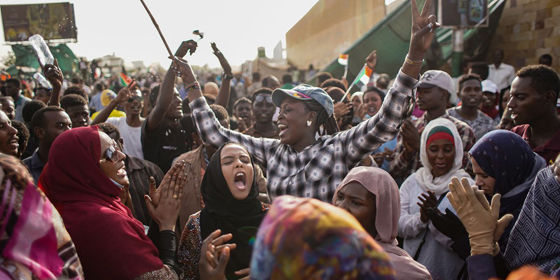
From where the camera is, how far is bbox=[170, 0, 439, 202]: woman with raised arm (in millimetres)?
Answer: 2604

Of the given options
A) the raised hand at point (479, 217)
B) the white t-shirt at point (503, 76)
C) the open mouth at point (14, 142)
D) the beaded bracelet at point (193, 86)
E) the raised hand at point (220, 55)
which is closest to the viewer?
the raised hand at point (479, 217)

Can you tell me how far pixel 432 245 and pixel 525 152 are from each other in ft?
2.76

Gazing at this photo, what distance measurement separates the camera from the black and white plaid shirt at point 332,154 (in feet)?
8.56

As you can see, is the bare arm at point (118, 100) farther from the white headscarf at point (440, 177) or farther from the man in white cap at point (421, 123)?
the white headscarf at point (440, 177)

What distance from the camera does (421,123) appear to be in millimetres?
4520

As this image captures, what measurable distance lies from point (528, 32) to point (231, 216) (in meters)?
9.46

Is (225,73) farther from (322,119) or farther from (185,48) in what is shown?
(322,119)

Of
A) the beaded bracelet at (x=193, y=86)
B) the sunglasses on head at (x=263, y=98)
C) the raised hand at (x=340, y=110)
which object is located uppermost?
the beaded bracelet at (x=193, y=86)

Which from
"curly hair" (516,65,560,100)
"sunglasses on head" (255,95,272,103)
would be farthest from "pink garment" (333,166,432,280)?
"sunglasses on head" (255,95,272,103)

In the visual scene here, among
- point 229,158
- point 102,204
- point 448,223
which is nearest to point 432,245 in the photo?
point 448,223

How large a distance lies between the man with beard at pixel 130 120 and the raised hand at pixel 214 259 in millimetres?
2824

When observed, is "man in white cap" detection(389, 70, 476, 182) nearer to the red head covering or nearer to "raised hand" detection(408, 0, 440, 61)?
"raised hand" detection(408, 0, 440, 61)

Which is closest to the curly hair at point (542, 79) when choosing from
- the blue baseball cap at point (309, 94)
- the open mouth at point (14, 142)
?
the blue baseball cap at point (309, 94)

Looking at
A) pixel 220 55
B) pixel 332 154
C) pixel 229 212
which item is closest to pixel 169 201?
pixel 229 212
